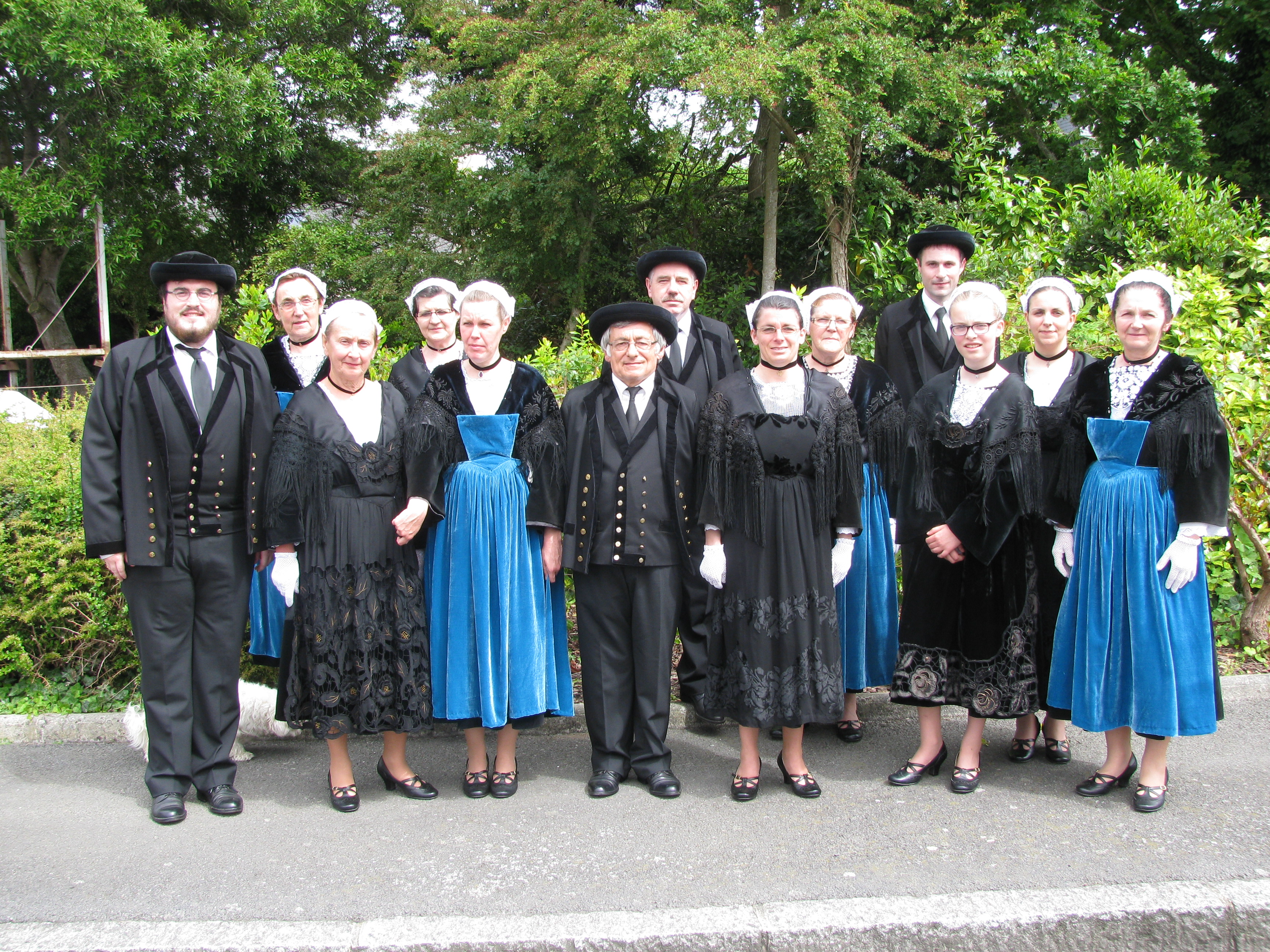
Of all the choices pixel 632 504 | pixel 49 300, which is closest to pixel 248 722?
pixel 632 504

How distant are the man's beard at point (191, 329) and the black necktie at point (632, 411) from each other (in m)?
1.66

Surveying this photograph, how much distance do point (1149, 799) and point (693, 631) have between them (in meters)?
1.99

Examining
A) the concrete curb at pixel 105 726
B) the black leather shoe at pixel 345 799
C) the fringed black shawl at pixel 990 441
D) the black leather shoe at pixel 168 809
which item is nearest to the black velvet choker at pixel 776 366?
the fringed black shawl at pixel 990 441

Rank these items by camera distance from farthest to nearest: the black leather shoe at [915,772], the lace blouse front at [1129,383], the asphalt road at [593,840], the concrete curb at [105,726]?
1. the concrete curb at [105,726]
2. the black leather shoe at [915,772]
3. the lace blouse front at [1129,383]
4. the asphalt road at [593,840]

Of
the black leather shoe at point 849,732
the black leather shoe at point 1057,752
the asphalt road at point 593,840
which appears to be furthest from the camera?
the black leather shoe at point 849,732

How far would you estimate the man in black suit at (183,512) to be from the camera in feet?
12.6

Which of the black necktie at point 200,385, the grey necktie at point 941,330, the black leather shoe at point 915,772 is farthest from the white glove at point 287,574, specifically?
the grey necktie at point 941,330

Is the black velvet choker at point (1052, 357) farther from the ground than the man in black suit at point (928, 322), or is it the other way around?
the man in black suit at point (928, 322)

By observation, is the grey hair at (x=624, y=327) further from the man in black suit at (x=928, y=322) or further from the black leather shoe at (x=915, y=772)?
the black leather shoe at (x=915, y=772)

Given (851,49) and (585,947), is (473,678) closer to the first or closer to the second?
(585,947)

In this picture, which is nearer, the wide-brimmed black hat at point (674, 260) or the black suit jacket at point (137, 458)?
the black suit jacket at point (137, 458)

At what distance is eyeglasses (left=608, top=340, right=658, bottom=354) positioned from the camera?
13.1ft

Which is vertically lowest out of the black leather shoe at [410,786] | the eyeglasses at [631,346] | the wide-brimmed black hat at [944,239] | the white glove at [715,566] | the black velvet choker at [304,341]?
the black leather shoe at [410,786]

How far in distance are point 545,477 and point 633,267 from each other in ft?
39.0
